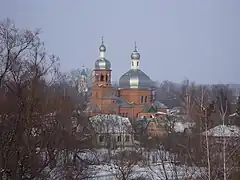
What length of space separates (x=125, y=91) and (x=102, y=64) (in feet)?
9.85

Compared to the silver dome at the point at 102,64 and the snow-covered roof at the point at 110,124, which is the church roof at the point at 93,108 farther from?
the snow-covered roof at the point at 110,124

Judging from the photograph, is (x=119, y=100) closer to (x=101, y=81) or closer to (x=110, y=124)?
(x=101, y=81)

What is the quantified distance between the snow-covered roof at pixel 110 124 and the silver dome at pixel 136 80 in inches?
340

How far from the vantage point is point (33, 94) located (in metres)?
9.48

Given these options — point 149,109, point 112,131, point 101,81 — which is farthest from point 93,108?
point 112,131

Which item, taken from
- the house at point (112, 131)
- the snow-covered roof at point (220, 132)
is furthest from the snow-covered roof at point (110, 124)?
the snow-covered roof at point (220, 132)

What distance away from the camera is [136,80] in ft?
129

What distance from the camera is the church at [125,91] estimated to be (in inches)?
1510

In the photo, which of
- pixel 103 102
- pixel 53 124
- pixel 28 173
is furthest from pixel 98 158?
pixel 103 102

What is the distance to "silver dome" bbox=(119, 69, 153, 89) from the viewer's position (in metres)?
39.2

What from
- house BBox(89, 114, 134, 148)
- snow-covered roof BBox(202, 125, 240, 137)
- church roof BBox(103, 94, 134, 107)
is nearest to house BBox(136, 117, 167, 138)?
house BBox(89, 114, 134, 148)

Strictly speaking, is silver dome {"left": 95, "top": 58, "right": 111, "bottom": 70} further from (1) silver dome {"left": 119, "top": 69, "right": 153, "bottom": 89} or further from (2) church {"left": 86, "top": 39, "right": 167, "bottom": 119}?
(1) silver dome {"left": 119, "top": 69, "right": 153, "bottom": 89}

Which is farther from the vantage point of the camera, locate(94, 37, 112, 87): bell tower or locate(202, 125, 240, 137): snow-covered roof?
locate(94, 37, 112, 87): bell tower

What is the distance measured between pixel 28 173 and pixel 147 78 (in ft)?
100
